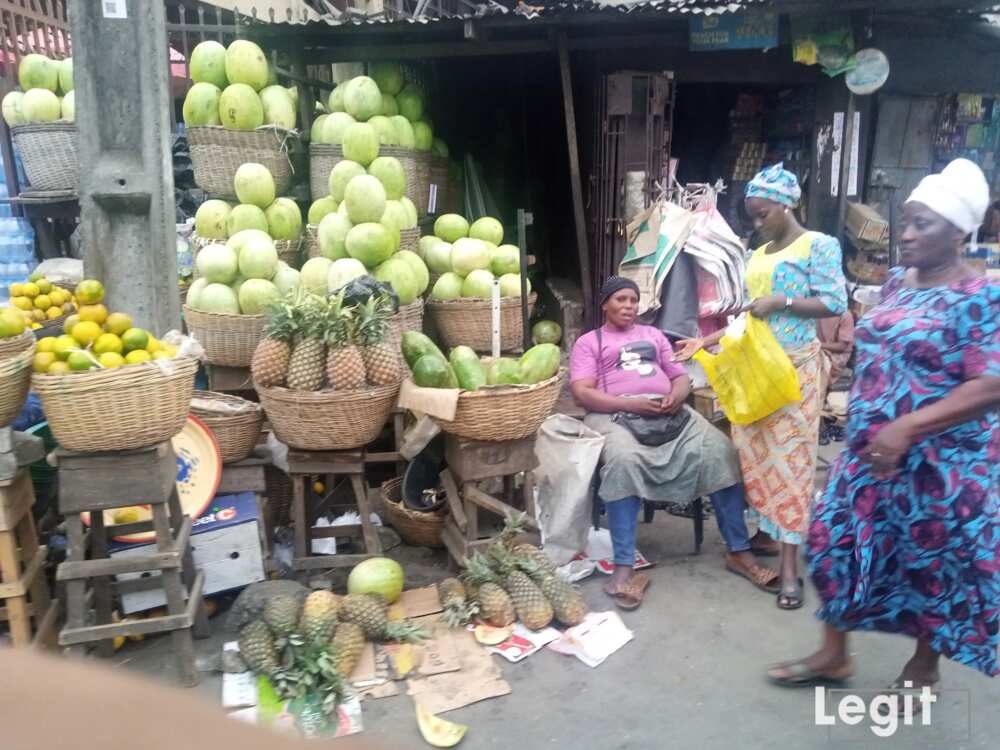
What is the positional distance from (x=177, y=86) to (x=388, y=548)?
264 inches

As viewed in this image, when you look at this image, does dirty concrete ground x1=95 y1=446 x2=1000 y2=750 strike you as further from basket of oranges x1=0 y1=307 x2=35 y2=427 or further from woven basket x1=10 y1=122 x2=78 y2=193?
woven basket x1=10 y1=122 x2=78 y2=193

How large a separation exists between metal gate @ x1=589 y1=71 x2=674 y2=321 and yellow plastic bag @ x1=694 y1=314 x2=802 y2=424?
7.77 ft

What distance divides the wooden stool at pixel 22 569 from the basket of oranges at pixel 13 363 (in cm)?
30

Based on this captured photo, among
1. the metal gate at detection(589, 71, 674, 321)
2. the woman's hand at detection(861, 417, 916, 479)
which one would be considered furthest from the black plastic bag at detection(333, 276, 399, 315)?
the metal gate at detection(589, 71, 674, 321)

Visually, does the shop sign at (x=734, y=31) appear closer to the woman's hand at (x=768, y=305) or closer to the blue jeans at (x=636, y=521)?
the woman's hand at (x=768, y=305)

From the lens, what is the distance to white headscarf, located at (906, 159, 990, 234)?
2312 mm

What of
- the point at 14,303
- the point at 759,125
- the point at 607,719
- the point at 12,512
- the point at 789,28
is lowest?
the point at 607,719

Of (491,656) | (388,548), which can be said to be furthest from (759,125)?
(491,656)

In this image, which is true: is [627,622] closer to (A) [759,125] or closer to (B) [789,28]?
(B) [789,28]

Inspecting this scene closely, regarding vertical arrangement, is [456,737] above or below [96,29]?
below

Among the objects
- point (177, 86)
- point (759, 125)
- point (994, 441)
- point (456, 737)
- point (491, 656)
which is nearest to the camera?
point (994, 441)

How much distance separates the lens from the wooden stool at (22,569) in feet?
9.46

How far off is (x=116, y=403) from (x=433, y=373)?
1.31m

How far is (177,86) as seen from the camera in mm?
8477
